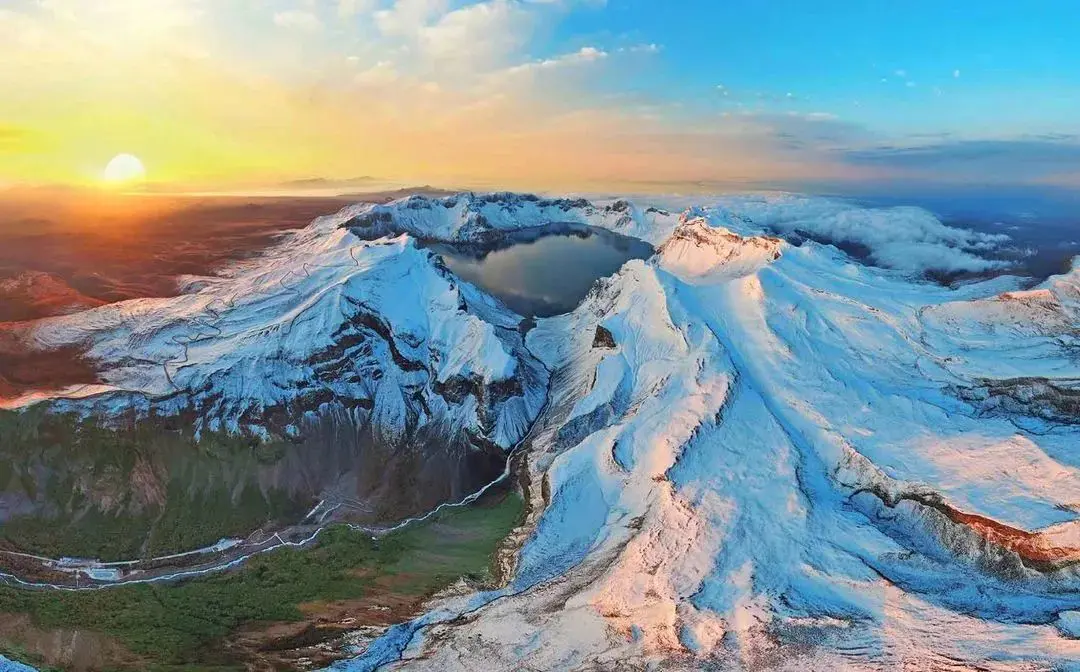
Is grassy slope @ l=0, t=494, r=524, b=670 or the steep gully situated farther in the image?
the steep gully

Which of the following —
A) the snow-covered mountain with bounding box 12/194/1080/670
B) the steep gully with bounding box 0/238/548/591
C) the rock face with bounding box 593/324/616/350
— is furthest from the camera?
the rock face with bounding box 593/324/616/350

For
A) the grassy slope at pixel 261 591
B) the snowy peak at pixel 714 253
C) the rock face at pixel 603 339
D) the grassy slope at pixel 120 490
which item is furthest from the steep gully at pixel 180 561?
the snowy peak at pixel 714 253

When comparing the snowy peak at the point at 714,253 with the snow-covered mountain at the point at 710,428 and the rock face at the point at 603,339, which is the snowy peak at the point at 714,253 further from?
the rock face at the point at 603,339

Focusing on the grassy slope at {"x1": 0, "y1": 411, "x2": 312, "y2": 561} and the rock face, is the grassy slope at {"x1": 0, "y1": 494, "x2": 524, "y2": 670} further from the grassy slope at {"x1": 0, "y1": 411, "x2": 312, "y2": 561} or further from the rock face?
the rock face

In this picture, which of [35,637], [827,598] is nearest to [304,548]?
[35,637]

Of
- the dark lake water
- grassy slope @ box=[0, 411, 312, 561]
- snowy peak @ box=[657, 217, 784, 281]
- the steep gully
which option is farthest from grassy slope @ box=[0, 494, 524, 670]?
snowy peak @ box=[657, 217, 784, 281]

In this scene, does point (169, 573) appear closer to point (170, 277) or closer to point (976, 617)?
point (976, 617)

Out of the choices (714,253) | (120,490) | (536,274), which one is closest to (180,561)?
(120,490)
